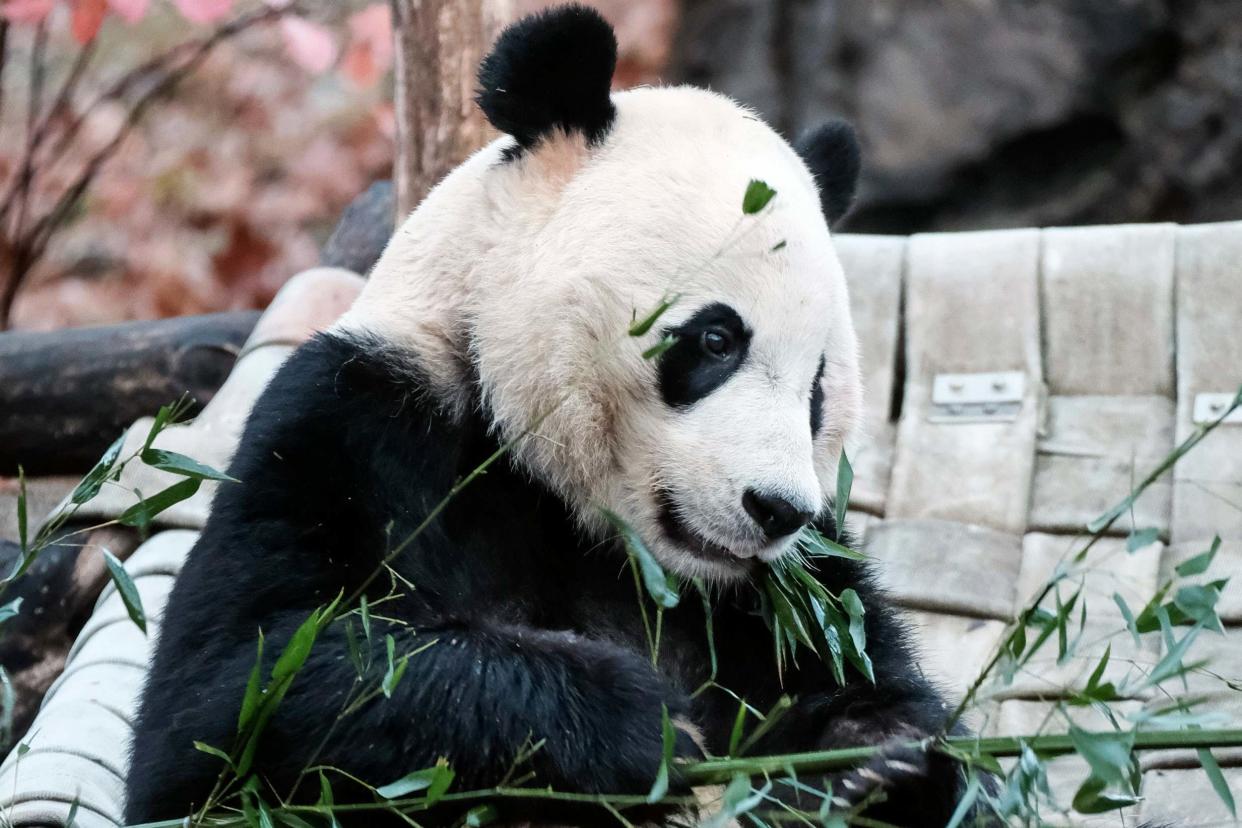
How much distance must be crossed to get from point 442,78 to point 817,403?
6.31ft

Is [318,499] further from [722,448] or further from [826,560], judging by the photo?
[826,560]

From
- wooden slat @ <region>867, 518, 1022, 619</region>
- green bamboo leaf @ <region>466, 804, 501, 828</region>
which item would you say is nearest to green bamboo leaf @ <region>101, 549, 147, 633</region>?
green bamboo leaf @ <region>466, 804, 501, 828</region>

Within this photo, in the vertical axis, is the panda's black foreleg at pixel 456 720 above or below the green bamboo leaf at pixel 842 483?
below

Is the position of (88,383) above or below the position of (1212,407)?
below

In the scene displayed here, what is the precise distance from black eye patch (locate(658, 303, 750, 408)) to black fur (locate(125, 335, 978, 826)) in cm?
36

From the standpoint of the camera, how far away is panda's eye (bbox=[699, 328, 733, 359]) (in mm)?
2379

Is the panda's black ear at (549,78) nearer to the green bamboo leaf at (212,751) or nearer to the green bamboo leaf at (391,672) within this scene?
the green bamboo leaf at (391,672)

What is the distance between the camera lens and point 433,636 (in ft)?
7.21

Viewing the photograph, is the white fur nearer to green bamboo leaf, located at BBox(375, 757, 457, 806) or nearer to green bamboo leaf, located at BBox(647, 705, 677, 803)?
green bamboo leaf, located at BBox(647, 705, 677, 803)

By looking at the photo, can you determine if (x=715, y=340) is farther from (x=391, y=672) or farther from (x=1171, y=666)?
(x=1171, y=666)

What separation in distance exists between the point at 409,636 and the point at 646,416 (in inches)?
20.9

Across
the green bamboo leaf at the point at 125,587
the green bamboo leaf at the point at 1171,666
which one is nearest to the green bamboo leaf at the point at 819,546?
the green bamboo leaf at the point at 1171,666

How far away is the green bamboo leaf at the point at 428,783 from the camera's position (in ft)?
6.37

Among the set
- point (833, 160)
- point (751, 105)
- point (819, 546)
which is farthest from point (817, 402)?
point (751, 105)
